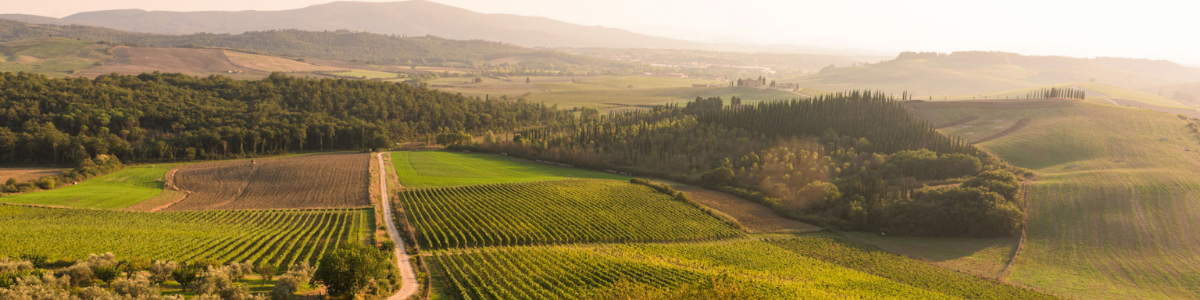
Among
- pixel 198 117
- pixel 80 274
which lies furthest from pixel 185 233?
pixel 198 117

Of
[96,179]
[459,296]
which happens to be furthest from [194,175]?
[459,296]

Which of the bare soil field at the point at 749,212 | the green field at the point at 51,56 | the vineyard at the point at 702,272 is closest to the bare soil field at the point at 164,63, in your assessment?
the green field at the point at 51,56

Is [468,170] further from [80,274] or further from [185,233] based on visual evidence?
[80,274]

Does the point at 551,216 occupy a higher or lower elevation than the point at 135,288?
lower

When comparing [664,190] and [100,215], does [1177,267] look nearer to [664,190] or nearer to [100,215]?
[664,190]

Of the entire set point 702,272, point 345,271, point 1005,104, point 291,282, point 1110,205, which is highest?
point 1005,104

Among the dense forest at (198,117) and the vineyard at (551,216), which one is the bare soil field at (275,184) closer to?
the vineyard at (551,216)

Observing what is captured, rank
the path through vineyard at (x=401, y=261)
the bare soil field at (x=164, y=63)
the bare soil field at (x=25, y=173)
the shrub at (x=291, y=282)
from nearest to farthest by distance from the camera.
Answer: the shrub at (x=291, y=282), the path through vineyard at (x=401, y=261), the bare soil field at (x=25, y=173), the bare soil field at (x=164, y=63)
